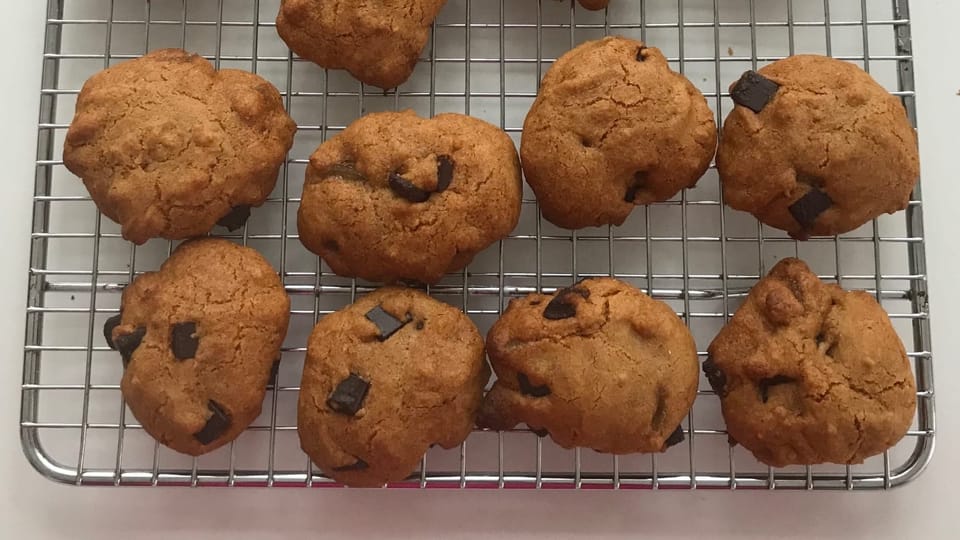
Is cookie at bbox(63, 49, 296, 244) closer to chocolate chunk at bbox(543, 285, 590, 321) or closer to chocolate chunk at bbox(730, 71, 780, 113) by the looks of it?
chocolate chunk at bbox(543, 285, 590, 321)

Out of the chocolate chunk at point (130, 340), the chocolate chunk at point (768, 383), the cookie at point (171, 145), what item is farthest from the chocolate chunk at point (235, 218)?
the chocolate chunk at point (768, 383)

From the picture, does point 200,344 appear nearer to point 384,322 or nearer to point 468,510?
point 384,322

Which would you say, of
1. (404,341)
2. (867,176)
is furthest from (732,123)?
(404,341)

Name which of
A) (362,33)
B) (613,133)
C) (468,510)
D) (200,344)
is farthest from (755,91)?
(200,344)

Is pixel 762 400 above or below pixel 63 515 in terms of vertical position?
above

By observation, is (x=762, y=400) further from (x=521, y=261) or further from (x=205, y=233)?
(x=205, y=233)

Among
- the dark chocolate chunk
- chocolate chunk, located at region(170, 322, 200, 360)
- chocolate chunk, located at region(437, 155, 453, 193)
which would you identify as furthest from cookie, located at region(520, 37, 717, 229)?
chocolate chunk, located at region(170, 322, 200, 360)
